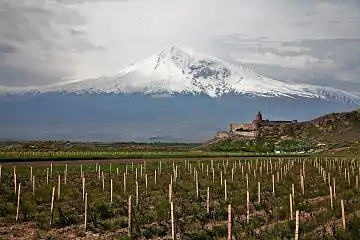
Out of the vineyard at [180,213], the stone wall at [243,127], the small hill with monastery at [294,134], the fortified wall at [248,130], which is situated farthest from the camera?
the stone wall at [243,127]

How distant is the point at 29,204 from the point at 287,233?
44.2 ft

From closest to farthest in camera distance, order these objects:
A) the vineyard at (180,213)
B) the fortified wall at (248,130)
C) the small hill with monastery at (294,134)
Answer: the vineyard at (180,213), the small hill with monastery at (294,134), the fortified wall at (248,130)

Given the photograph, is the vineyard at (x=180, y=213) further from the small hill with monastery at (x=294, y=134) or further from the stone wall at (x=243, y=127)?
the stone wall at (x=243, y=127)

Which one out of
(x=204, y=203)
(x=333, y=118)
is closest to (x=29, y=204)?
(x=204, y=203)

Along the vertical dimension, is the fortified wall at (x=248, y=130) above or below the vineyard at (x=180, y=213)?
above

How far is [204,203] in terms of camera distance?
2738cm

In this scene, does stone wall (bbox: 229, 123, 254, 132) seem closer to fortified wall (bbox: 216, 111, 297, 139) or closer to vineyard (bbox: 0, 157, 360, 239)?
fortified wall (bbox: 216, 111, 297, 139)

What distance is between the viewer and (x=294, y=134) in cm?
16100

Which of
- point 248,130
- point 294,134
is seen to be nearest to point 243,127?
point 248,130

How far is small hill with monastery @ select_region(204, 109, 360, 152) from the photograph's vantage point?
472ft

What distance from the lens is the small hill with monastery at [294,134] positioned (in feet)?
472

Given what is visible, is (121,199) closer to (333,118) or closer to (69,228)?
(69,228)

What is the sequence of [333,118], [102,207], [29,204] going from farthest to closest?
[333,118], [29,204], [102,207]

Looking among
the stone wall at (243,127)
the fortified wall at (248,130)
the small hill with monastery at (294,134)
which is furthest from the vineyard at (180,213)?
the stone wall at (243,127)
